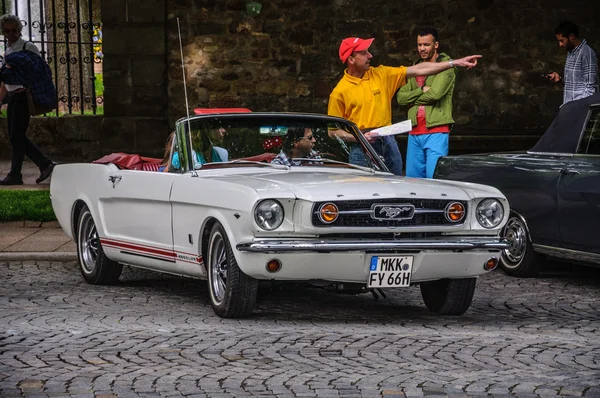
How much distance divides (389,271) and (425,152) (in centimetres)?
455

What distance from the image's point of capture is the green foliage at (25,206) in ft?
43.7

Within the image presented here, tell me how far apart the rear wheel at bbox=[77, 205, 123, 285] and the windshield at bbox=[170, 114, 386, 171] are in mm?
1164

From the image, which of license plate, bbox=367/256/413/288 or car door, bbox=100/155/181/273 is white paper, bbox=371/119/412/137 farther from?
license plate, bbox=367/256/413/288

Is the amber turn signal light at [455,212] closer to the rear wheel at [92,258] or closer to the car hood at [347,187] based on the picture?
the car hood at [347,187]

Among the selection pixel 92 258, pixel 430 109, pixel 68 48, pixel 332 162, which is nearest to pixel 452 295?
pixel 332 162

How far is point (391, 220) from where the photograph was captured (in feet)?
25.6

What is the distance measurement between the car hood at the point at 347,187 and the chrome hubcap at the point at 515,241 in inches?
81.8

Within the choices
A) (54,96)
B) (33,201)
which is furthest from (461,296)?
(54,96)

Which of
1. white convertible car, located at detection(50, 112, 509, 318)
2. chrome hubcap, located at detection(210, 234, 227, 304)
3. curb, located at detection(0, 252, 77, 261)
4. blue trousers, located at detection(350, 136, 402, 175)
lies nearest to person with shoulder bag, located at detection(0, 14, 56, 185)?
curb, located at detection(0, 252, 77, 261)

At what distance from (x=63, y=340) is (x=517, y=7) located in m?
13.9

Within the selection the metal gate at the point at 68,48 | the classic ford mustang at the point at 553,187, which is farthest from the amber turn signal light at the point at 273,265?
the metal gate at the point at 68,48

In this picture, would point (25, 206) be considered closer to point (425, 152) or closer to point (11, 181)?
point (11, 181)

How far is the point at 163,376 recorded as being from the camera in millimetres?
6164

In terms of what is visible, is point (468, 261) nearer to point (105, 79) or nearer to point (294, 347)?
point (294, 347)
